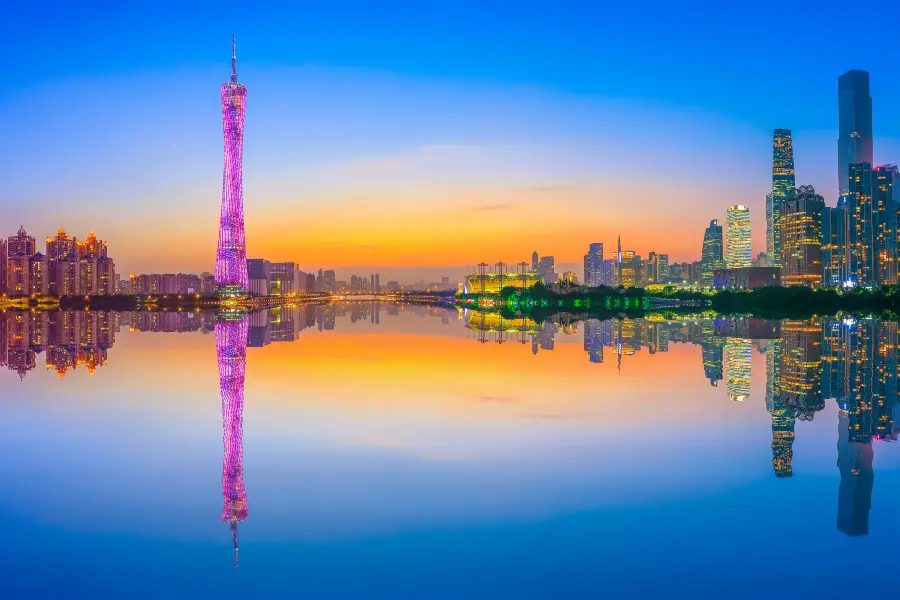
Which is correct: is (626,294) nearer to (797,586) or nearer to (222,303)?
(222,303)

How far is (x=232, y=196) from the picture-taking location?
146000 millimetres

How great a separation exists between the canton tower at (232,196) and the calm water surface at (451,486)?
12304 cm

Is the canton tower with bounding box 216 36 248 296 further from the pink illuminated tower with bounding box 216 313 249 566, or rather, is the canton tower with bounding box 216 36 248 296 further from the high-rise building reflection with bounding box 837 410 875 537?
the high-rise building reflection with bounding box 837 410 875 537

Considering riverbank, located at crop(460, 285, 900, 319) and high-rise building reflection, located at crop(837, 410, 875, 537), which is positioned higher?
riverbank, located at crop(460, 285, 900, 319)

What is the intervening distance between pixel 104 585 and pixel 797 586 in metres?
7.33

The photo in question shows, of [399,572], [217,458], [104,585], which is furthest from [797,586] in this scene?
[217,458]

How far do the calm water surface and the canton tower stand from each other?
123 meters

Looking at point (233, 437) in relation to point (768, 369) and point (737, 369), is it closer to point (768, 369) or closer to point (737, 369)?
point (737, 369)

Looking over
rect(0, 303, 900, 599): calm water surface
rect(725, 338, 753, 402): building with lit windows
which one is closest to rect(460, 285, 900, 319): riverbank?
rect(725, 338, 753, 402): building with lit windows

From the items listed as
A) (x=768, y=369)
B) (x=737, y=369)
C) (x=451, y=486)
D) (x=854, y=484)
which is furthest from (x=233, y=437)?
(x=768, y=369)

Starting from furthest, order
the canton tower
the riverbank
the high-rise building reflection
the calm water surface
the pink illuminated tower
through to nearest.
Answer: the canton tower → the riverbank → the pink illuminated tower → the high-rise building reflection → the calm water surface

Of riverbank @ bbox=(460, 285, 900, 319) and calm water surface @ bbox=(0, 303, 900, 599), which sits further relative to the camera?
riverbank @ bbox=(460, 285, 900, 319)

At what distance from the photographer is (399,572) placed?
8.88 m

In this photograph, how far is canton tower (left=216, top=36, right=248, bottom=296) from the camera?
145625mm
